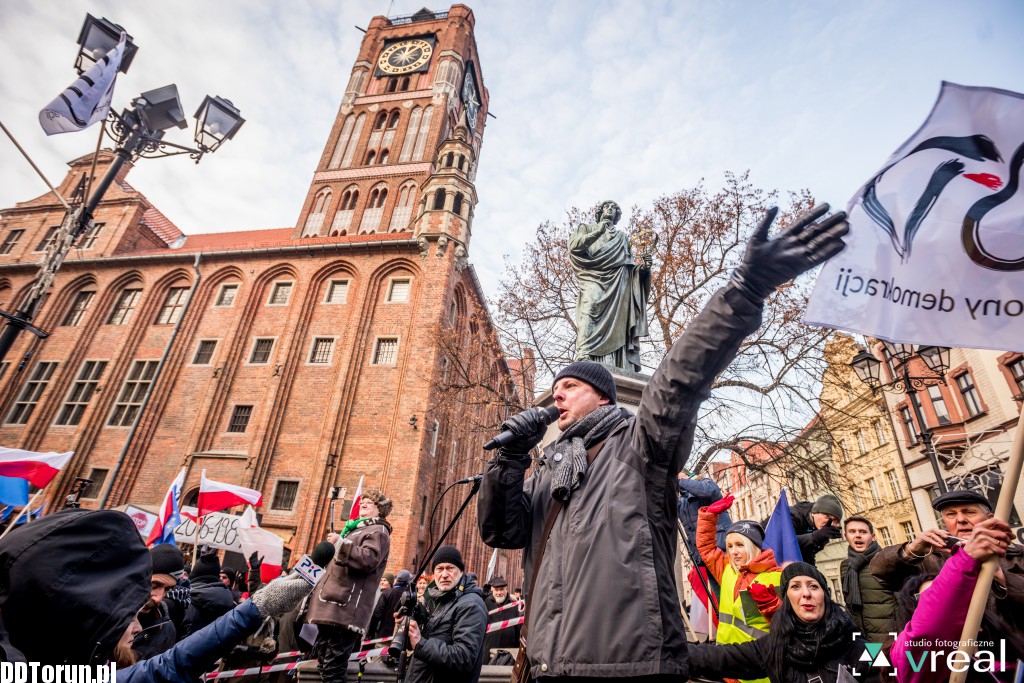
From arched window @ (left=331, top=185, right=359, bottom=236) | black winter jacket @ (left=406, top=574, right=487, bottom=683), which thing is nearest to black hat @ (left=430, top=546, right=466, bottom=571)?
black winter jacket @ (left=406, top=574, right=487, bottom=683)

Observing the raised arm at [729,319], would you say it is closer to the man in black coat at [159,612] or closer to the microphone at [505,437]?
the microphone at [505,437]

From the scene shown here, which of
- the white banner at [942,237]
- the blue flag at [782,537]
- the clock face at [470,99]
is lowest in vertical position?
the blue flag at [782,537]

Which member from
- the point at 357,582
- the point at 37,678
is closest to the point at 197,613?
the point at 357,582

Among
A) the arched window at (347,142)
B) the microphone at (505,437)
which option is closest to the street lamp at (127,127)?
the microphone at (505,437)

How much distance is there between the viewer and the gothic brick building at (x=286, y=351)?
18.0 m

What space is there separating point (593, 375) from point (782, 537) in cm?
272

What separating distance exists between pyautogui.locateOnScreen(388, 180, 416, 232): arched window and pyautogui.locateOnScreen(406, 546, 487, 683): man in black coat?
77.8ft

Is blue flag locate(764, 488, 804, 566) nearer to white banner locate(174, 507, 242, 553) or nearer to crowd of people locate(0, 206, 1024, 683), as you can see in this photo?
crowd of people locate(0, 206, 1024, 683)

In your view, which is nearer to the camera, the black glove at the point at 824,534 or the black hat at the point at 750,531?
the black hat at the point at 750,531

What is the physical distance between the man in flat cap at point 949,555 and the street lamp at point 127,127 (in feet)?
25.8

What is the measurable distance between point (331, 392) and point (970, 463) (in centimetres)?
2229

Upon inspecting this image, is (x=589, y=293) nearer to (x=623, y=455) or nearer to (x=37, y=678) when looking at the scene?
(x=623, y=455)

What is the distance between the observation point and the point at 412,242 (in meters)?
21.7

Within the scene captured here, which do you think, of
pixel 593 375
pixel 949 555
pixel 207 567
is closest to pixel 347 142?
pixel 207 567
